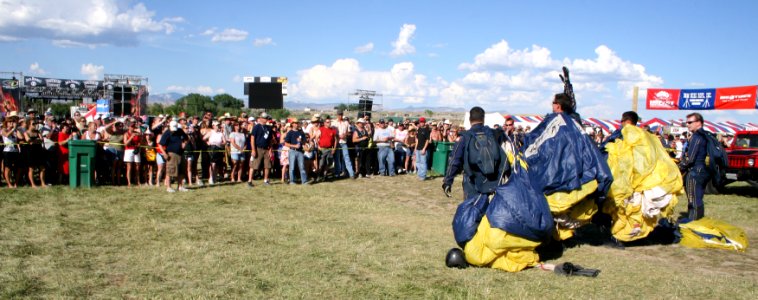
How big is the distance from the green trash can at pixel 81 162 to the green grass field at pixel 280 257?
3.45 feet

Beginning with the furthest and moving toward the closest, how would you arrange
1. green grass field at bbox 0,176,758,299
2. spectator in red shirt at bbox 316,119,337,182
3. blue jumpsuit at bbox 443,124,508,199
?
spectator in red shirt at bbox 316,119,337,182 < blue jumpsuit at bbox 443,124,508,199 < green grass field at bbox 0,176,758,299

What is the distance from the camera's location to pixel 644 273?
20.4 ft

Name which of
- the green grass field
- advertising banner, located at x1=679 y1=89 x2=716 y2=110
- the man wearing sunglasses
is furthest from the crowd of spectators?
advertising banner, located at x1=679 y1=89 x2=716 y2=110

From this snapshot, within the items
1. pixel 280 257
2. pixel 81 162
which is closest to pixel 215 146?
pixel 81 162

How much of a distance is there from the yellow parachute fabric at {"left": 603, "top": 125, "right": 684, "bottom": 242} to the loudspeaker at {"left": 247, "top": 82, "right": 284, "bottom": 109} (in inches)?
960

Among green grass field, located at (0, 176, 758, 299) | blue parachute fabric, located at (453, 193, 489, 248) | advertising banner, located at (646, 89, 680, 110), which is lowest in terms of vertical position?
green grass field, located at (0, 176, 758, 299)

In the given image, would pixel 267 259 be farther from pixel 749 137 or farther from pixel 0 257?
pixel 749 137

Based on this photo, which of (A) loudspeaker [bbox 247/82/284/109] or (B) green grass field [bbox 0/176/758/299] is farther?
(A) loudspeaker [bbox 247/82/284/109]

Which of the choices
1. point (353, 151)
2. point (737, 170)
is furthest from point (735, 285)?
point (353, 151)

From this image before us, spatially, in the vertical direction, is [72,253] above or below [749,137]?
below

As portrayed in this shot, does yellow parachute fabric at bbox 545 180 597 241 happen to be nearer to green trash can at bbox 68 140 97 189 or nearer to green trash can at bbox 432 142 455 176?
green trash can at bbox 68 140 97 189

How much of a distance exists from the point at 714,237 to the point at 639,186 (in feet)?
5.56

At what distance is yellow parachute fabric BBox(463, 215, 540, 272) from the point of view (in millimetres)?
6035

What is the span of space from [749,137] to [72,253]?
17.2 m
